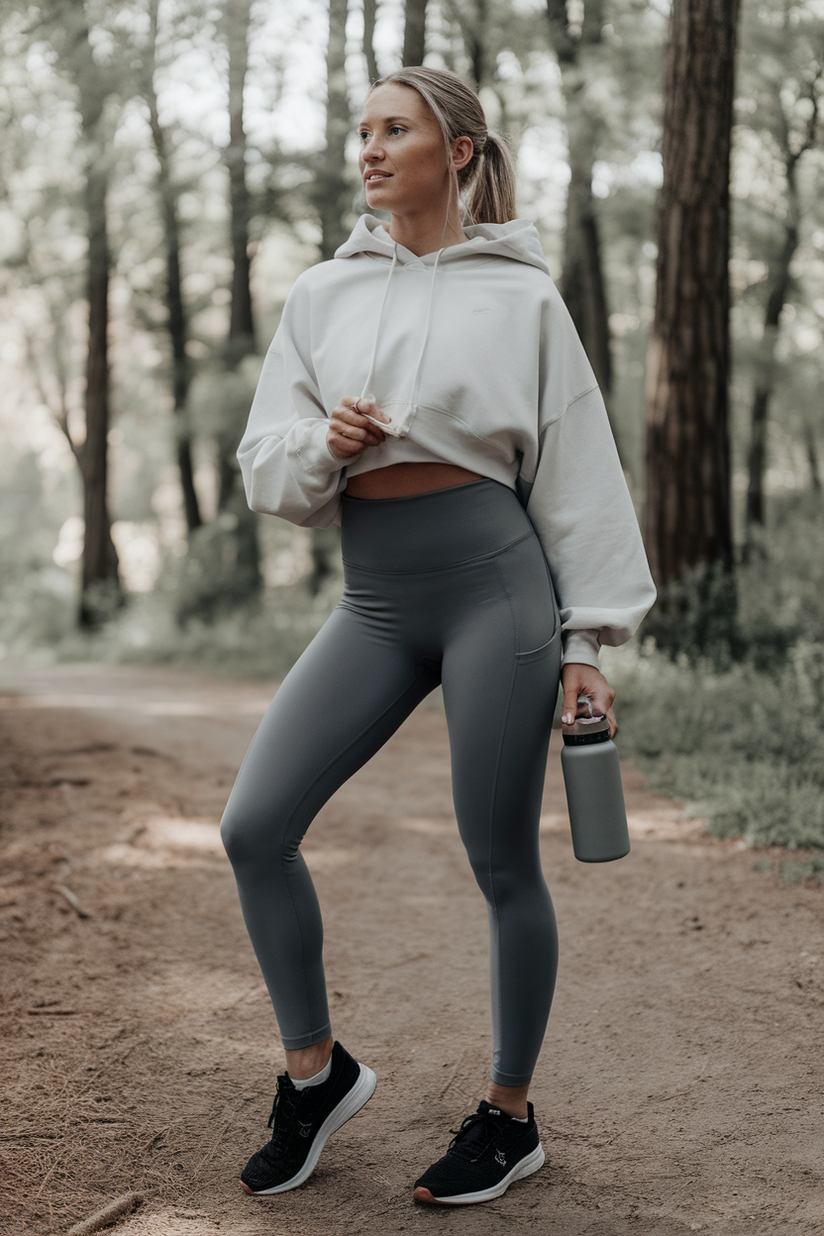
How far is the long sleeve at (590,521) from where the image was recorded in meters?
2.23

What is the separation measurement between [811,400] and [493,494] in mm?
18583

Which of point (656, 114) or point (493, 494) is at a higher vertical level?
point (656, 114)

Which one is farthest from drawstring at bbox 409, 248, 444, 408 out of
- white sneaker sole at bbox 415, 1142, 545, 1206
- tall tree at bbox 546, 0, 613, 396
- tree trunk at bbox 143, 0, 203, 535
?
tree trunk at bbox 143, 0, 203, 535

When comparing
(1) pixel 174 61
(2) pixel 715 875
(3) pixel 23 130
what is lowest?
(2) pixel 715 875

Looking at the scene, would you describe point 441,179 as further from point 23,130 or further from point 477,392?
point 23,130

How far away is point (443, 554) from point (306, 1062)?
1.13 metres

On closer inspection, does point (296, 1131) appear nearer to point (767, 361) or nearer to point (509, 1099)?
point (509, 1099)

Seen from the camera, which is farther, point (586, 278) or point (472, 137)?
Result: point (586, 278)

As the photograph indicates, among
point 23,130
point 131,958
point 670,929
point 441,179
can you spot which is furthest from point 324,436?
point 23,130

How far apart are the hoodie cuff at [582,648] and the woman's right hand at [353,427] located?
57 cm

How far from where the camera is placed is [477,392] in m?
2.15

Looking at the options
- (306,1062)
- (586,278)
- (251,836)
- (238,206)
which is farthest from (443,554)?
(238,206)

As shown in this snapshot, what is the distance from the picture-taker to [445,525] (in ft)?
7.29

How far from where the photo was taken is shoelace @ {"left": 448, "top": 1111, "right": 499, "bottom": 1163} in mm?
2346
